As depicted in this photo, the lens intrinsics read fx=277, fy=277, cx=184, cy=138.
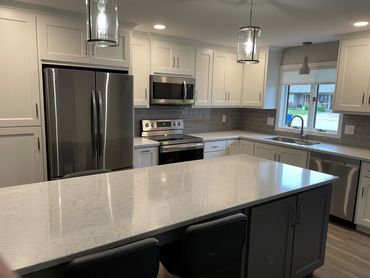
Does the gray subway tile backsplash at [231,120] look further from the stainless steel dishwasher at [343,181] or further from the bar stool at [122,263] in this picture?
the bar stool at [122,263]

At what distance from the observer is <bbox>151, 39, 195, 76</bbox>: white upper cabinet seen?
3.77 m

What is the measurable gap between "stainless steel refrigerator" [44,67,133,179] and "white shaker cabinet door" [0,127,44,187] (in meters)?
0.11

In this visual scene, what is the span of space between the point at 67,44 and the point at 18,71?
1.78 feet

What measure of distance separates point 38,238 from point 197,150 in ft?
9.75

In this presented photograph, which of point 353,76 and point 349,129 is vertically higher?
point 353,76

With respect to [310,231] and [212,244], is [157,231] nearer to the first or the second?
[212,244]

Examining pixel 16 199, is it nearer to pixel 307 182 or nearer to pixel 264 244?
pixel 264 244

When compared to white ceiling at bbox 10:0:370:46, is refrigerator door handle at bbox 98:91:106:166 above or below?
below

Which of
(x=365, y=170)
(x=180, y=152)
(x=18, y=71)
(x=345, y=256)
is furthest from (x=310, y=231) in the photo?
(x=18, y=71)

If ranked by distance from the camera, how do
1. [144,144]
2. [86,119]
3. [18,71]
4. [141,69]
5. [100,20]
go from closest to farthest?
[100,20] → [18,71] → [86,119] → [144,144] → [141,69]

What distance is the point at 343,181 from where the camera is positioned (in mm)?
3225

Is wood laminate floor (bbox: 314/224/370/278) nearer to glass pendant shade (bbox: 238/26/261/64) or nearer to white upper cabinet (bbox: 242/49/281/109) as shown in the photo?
glass pendant shade (bbox: 238/26/261/64)

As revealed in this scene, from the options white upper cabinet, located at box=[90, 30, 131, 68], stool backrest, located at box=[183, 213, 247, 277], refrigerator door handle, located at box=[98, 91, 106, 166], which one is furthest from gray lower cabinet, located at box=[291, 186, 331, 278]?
white upper cabinet, located at box=[90, 30, 131, 68]

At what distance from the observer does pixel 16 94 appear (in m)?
2.65
